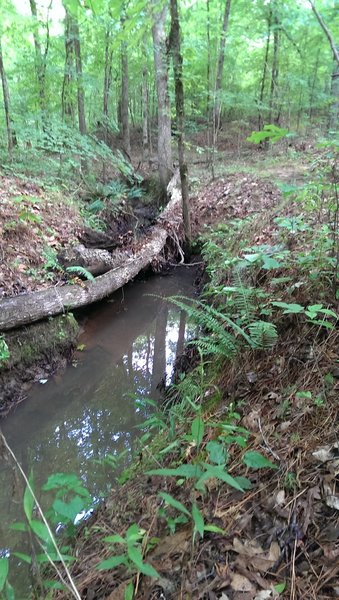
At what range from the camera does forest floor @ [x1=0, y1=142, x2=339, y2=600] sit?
165 centimetres

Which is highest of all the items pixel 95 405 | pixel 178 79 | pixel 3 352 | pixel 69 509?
pixel 178 79

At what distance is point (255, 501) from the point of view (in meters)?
1.95

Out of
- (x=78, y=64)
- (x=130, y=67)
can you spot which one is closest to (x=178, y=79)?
(x=78, y=64)

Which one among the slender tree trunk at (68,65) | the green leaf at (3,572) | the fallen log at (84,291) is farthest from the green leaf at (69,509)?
the slender tree trunk at (68,65)

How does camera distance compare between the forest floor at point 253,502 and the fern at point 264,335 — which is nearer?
the forest floor at point 253,502

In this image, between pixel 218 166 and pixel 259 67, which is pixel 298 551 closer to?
pixel 218 166

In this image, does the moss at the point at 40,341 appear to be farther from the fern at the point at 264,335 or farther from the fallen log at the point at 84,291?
the fern at the point at 264,335

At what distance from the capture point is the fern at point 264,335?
289 cm

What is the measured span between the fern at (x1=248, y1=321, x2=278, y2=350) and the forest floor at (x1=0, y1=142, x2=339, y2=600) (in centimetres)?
7

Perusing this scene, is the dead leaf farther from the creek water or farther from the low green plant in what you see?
the creek water

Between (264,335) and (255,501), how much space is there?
1291 mm

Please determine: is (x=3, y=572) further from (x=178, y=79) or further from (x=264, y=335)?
(x=178, y=79)

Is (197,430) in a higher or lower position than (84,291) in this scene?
higher

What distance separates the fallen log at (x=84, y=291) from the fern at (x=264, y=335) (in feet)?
11.3
